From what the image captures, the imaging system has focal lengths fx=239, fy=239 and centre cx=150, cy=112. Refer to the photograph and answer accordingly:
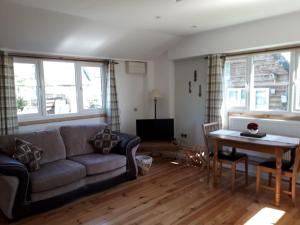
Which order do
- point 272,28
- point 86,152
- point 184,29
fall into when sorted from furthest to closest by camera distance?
1. point 184,29
2. point 86,152
3. point 272,28

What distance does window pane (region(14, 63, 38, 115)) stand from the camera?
3771mm

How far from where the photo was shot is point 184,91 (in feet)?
17.0

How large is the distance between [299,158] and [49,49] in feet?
12.8

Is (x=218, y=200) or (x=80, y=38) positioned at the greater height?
(x=80, y=38)

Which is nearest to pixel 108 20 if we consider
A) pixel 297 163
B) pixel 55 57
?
pixel 55 57

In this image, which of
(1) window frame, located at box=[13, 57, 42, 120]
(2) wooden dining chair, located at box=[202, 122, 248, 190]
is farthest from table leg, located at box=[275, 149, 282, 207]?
(1) window frame, located at box=[13, 57, 42, 120]

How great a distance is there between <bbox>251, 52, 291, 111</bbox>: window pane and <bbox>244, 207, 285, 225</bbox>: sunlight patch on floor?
1.73 m

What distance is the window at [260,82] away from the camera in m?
3.80

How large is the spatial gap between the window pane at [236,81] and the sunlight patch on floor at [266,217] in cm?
197

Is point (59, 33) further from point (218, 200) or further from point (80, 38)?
point (218, 200)

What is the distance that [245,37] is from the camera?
390 cm

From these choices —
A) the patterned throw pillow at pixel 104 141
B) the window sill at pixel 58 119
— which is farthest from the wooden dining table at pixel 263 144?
the window sill at pixel 58 119

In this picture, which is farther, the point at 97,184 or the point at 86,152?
the point at 86,152

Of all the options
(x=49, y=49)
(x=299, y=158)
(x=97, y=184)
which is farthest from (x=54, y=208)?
(x=299, y=158)
